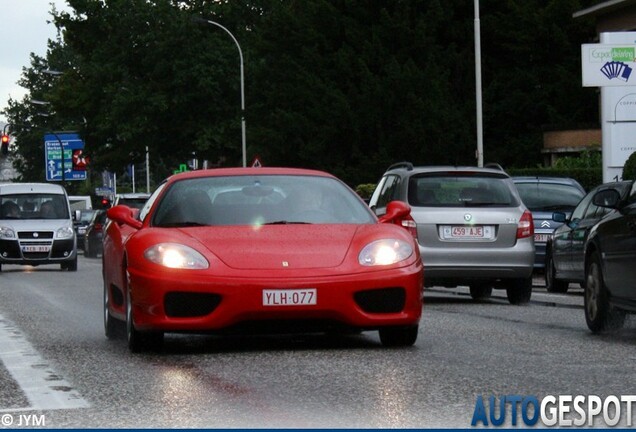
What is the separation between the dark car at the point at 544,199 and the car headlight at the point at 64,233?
13637 millimetres

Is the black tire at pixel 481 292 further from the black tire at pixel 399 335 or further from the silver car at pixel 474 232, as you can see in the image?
the black tire at pixel 399 335

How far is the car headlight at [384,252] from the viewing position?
1176 centimetres

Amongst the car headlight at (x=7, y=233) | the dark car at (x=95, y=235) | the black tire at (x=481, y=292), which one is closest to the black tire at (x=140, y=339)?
the black tire at (x=481, y=292)

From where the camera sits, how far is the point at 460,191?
19.6 meters

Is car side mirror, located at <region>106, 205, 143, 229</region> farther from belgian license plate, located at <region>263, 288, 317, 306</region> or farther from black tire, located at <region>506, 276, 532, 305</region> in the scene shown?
black tire, located at <region>506, 276, 532, 305</region>

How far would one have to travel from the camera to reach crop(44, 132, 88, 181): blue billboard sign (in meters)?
92.6

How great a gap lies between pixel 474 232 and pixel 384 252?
24.5 ft

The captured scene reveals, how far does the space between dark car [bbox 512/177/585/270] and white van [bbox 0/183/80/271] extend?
536 inches

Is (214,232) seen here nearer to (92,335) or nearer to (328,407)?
(92,335)

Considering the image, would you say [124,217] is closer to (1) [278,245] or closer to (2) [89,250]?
(1) [278,245]

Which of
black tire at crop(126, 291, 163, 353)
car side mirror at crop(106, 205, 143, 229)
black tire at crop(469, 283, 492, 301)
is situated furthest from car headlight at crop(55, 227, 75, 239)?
black tire at crop(126, 291, 163, 353)

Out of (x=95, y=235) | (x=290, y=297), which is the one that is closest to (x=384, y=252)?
(x=290, y=297)

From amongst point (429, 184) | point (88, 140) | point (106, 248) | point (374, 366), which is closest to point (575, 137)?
point (88, 140)

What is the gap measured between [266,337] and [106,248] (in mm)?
1809
